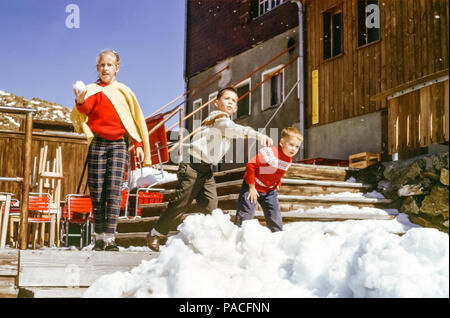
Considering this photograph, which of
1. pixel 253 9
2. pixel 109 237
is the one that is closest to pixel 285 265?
pixel 109 237

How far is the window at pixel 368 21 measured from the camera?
400 inches

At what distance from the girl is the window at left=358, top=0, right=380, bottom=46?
707cm

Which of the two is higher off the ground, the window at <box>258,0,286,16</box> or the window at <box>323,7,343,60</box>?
the window at <box>258,0,286,16</box>

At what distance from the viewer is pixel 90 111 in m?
4.40

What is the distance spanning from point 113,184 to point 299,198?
10.8ft

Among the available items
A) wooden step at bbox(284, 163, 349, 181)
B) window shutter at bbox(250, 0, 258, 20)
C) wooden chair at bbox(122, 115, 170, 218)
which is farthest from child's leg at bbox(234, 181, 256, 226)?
window shutter at bbox(250, 0, 258, 20)

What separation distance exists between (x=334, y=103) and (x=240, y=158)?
152 inches

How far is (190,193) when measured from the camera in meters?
4.82

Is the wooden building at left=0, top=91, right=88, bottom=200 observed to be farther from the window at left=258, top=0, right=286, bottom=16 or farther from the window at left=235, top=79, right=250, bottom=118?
the window at left=258, top=0, right=286, bottom=16

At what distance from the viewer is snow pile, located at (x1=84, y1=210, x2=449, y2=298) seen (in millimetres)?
2375

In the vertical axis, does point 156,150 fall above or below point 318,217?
above

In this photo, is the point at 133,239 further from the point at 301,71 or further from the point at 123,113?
the point at 301,71
